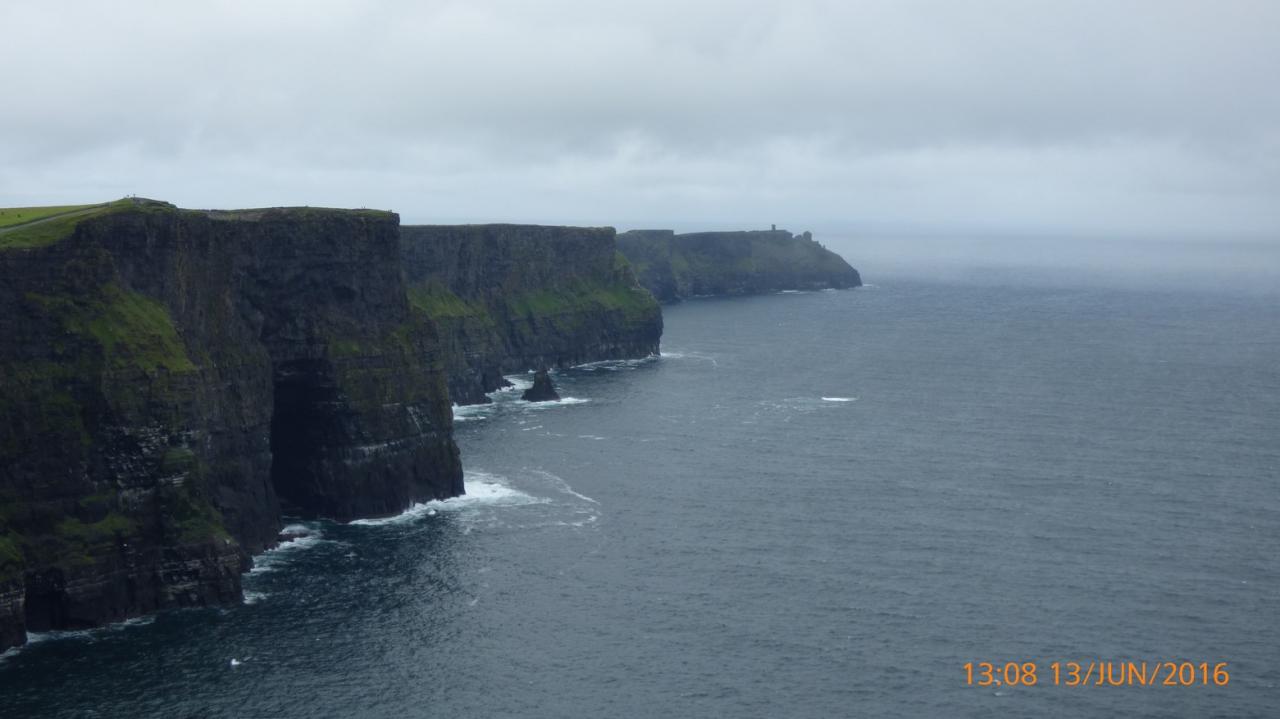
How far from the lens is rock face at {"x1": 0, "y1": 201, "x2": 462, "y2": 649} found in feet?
306

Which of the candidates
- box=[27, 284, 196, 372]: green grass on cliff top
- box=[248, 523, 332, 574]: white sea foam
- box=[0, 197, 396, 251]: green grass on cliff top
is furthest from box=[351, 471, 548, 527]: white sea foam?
box=[0, 197, 396, 251]: green grass on cliff top

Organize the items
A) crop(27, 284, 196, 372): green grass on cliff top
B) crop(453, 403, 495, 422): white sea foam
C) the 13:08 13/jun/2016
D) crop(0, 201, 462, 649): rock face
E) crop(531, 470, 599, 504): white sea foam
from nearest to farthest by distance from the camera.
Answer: the 13:08 13/jun/2016 < crop(0, 201, 462, 649): rock face < crop(27, 284, 196, 372): green grass on cliff top < crop(531, 470, 599, 504): white sea foam < crop(453, 403, 495, 422): white sea foam

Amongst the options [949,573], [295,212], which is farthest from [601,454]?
[949,573]

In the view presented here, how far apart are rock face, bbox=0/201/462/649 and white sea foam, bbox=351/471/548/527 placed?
56.5 inches

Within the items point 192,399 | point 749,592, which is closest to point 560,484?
point 749,592

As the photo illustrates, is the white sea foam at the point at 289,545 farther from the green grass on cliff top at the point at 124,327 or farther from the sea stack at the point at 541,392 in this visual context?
the sea stack at the point at 541,392

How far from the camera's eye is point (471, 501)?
129 meters

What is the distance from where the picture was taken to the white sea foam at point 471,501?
12275 cm

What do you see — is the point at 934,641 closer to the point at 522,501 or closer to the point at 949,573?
the point at 949,573

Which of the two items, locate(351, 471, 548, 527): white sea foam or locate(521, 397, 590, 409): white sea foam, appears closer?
locate(351, 471, 548, 527): white sea foam

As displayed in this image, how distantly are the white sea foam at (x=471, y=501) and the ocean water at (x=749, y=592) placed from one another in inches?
20.2

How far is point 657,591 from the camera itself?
10138cm

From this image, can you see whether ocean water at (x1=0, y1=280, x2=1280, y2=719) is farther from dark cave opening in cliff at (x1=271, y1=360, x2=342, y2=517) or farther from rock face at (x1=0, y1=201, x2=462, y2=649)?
dark cave opening in cliff at (x1=271, y1=360, x2=342, y2=517)

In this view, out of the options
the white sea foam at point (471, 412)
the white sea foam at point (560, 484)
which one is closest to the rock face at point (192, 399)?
the white sea foam at point (560, 484)
